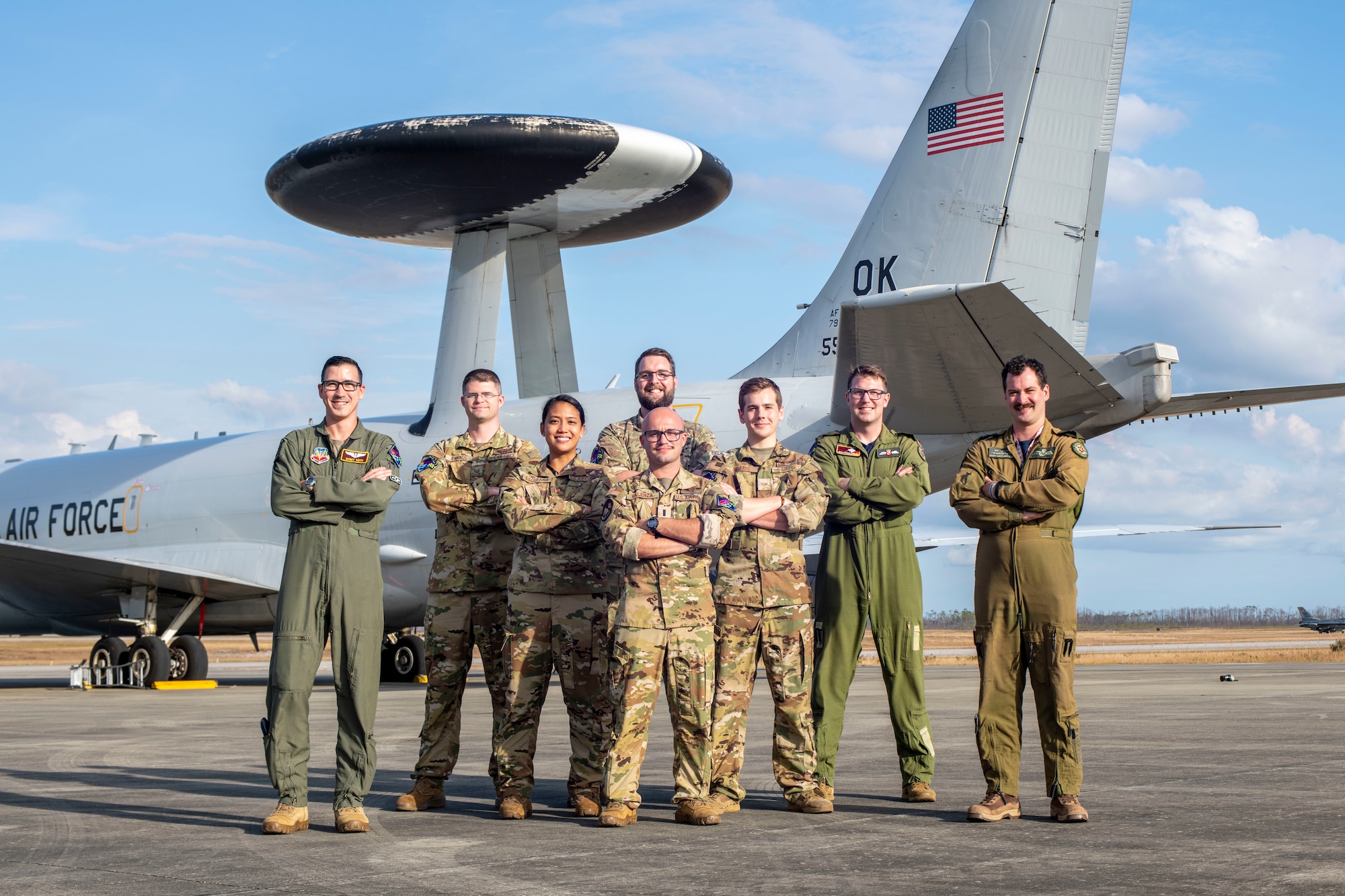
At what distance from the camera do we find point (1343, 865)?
4488 millimetres

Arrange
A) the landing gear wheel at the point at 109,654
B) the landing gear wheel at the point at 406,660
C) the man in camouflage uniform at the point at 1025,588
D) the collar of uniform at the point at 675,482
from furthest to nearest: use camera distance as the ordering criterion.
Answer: the landing gear wheel at the point at 406,660 → the landing gear wheel at the point at 109,654 → the collar of uniform at the point at 675,482 → the man in camouflage uniform at the point at 1025,588

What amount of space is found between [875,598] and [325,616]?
2843 mm

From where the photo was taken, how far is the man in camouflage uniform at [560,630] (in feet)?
21.5

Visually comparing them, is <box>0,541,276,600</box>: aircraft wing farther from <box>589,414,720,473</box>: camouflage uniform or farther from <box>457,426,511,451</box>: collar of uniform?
<box>589,414,720,473</box>: camouflage uniform

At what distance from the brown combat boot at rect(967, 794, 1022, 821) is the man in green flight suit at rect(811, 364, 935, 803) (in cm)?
56

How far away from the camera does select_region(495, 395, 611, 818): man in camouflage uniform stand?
21.5ft

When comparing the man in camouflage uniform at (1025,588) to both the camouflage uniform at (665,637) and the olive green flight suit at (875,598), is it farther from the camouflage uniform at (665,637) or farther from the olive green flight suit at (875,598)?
the camouflage uniform at (665,637)

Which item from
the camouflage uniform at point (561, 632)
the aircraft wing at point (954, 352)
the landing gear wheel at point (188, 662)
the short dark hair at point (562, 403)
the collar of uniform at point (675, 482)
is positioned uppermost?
the aircraft wing at point (954, 352)

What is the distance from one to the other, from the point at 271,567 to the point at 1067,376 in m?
13.9

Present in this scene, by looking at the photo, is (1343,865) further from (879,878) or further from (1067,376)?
(1067,376)

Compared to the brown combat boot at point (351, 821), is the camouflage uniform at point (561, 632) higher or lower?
higher

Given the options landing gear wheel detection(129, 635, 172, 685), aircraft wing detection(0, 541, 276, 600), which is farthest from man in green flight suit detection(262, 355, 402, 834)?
landing gear wheel detection(129, 635, 172, 685)

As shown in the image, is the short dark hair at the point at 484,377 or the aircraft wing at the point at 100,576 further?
the aircraft wing at the point at 100,576

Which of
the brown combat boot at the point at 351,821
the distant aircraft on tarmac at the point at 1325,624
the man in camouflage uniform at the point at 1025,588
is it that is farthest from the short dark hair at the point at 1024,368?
the distant aircraft on tarmac at the point at 1325,624
